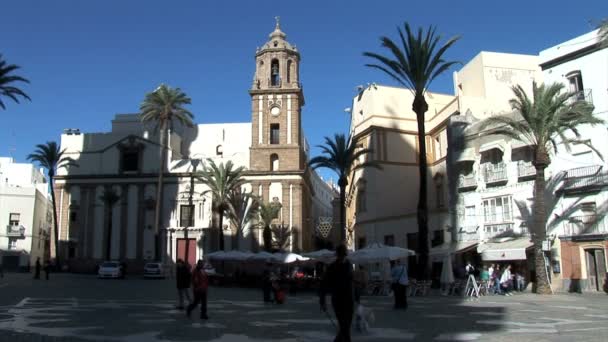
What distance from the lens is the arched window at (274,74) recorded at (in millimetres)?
59156

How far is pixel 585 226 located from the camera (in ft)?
95.3

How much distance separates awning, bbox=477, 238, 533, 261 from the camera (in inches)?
1187

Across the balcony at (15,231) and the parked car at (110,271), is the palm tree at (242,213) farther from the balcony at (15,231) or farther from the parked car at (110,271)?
the balcony at (15,231)

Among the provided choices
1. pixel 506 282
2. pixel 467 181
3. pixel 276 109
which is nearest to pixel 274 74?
pixel 276 109

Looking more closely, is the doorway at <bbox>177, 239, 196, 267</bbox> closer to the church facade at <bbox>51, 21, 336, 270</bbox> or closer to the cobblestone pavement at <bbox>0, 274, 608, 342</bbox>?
the church facade at <bbox>51, 21, 336, 270</bbox>

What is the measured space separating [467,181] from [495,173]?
2.28 metres

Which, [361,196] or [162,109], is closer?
[361,196]

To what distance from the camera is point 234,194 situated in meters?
55.2

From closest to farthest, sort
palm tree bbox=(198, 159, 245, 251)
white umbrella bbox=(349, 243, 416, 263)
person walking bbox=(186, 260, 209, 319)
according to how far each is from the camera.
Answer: person walking bbox=(186, 260, 209, 319)
white umbrella bbox=(349, 243, 416, 263)
palm tree bbox=(198, 159, 245, 251)

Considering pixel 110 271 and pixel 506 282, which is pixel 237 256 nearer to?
pixel 110 271

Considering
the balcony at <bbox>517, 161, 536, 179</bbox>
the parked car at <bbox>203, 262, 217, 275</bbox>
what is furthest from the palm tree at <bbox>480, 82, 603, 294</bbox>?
the parked car at <bbox>203, 262, 217, 275</bbox>

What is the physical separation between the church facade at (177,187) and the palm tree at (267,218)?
59.8 inches

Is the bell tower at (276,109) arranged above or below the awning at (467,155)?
above

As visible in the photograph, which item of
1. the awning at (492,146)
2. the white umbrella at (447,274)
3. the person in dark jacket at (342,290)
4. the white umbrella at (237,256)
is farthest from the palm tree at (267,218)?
the person in dark jacket at (342,290)
